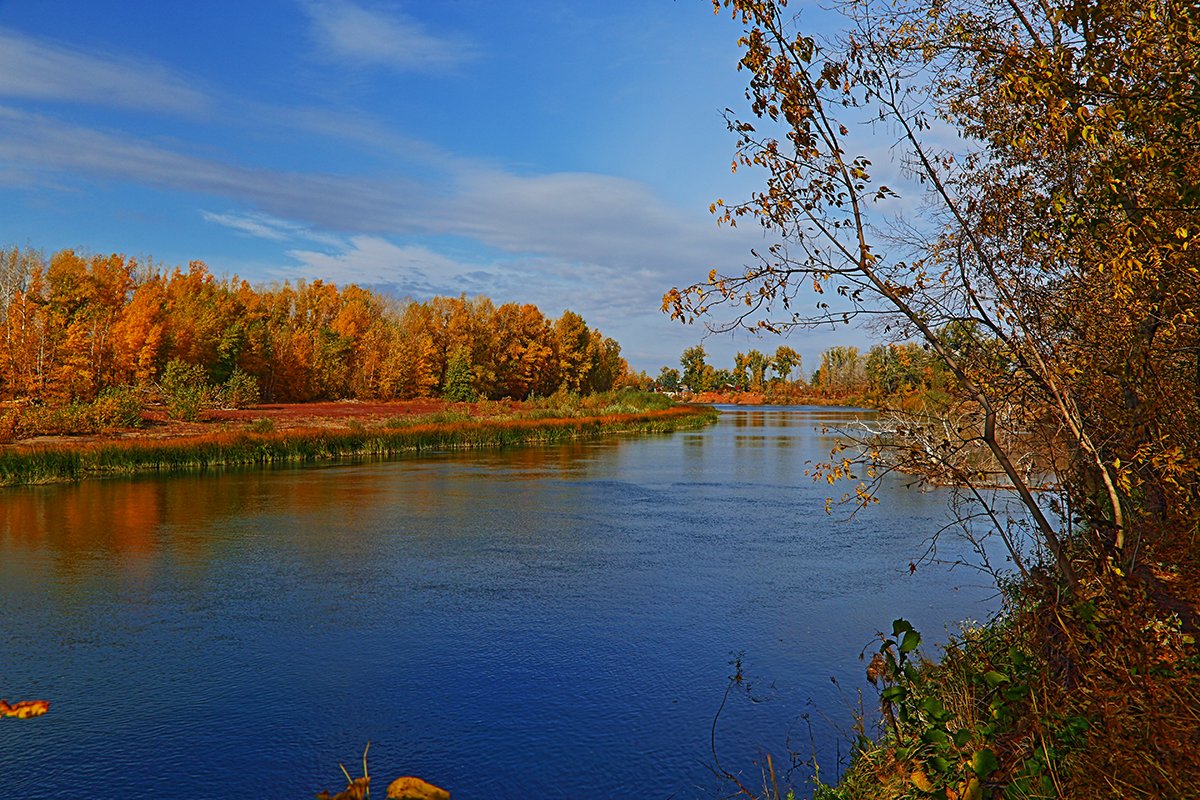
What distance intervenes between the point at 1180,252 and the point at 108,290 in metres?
51.3

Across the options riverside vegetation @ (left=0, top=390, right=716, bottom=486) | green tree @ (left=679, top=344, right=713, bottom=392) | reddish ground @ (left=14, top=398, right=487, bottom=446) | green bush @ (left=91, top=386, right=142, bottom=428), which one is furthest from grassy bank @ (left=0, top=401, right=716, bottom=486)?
green tree @ (left=679, top=344, right=713, bottom=392)

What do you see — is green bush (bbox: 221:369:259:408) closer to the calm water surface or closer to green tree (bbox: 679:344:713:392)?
the calm water surface

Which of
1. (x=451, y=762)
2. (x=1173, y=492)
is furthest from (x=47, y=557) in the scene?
(x=1173, y=492)

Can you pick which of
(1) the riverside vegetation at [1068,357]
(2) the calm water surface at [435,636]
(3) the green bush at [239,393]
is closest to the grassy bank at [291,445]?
(2) the calm water surface at [435,636]

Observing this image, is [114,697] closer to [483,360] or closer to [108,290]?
[108,290]

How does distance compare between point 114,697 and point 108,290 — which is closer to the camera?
point 114,697

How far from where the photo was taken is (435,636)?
8492 millimetres

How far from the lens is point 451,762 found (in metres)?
5.77

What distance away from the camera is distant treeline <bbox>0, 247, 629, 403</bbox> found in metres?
33.0

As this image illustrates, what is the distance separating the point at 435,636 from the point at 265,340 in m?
45.1

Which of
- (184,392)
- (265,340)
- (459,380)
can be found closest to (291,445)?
(184,392)

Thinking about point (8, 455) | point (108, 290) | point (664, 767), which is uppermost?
point (108, 290)

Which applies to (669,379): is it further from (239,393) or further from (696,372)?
(239,393)

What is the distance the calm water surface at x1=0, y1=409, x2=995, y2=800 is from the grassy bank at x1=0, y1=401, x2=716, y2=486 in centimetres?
402
